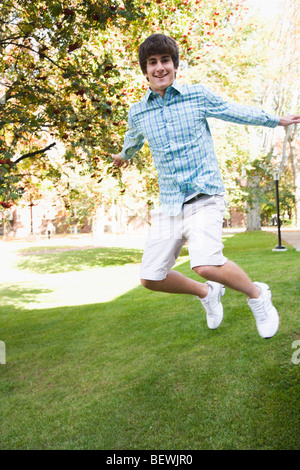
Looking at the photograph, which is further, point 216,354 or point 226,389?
point 216,354

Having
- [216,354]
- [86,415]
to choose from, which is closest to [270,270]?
[216,354]

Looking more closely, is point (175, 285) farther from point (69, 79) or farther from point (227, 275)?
point (69, 79)

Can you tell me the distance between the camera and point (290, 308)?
19.4 ft

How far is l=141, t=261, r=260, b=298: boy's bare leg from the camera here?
296cm

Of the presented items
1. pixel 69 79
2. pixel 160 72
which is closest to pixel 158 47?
pixel 160 72

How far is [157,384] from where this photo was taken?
4.21 metres

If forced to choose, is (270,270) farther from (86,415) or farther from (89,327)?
(86,415)

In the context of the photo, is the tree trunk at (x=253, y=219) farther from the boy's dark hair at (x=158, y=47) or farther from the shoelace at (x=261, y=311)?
the boy's dark hair at (x=158, y=47)

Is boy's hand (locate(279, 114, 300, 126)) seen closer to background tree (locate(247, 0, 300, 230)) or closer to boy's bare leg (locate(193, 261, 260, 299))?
boy's bare leg (locate(193, 261, 260, 299))

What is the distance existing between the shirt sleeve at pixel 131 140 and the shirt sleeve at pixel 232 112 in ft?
1.91

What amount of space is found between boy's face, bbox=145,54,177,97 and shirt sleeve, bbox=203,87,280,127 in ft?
0.88

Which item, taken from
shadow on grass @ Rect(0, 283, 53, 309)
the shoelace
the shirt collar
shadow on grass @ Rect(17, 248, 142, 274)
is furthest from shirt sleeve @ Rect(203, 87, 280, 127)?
shadow on grass @ Rect(17, 248, 142, 274)

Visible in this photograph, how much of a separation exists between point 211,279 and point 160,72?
1.48 metres

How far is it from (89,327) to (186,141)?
477 cm
